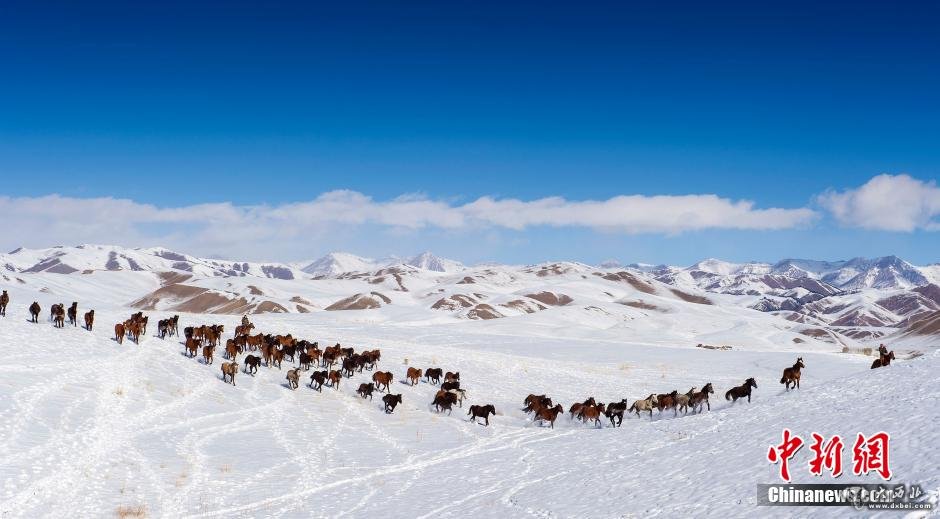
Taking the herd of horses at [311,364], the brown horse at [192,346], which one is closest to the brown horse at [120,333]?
the herd of horses at [311,364]

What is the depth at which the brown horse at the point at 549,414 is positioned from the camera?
30.4 meters

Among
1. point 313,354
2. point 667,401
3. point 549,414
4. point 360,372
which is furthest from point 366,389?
point 667,401

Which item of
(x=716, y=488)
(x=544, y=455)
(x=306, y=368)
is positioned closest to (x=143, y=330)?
(x=306, y=368)

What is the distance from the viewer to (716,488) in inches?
555

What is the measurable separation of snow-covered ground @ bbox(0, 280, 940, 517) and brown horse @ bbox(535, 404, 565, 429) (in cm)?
73

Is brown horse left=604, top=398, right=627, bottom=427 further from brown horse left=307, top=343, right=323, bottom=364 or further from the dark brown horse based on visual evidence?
brown horse left=307, top=343, right=323, bottom=364

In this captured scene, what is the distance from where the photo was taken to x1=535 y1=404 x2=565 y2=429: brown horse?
30391 millimetres

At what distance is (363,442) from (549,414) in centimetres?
928

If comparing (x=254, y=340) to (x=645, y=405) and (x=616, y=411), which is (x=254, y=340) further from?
(x=645, y=405)

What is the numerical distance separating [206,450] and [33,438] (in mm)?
5204

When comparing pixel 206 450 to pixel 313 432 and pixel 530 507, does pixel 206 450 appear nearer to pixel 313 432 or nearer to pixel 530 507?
pixel 313 432

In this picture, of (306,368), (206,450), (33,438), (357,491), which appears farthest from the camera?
(306,368)

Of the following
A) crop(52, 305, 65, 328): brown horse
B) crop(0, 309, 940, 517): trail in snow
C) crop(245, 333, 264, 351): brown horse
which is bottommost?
crop(0, 309, 940, 517): trail in snow

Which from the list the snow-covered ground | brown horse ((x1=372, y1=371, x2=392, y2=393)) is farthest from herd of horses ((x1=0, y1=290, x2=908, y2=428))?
the snow-covered ground
